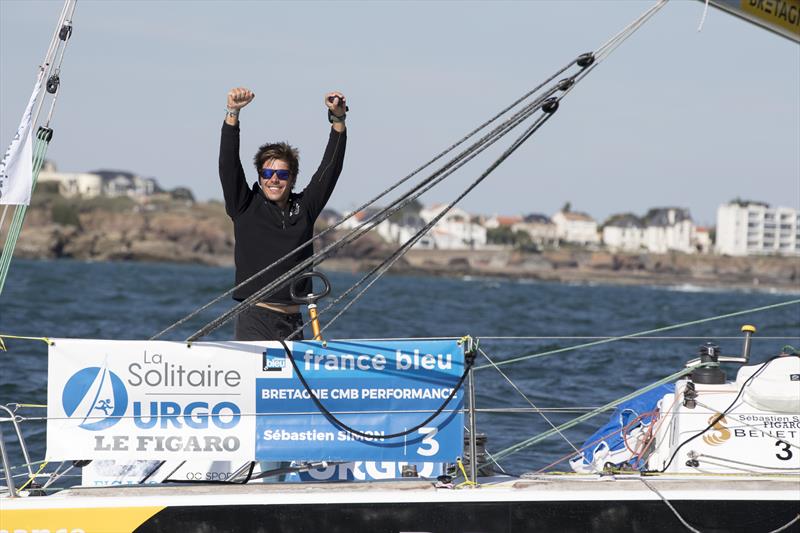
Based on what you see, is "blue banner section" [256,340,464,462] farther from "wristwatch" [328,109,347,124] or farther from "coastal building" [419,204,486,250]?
"coastal building" [419,204,486,250]

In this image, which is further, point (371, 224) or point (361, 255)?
point (361, 255)

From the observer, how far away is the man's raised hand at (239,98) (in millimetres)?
6008

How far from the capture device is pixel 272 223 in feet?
20.6

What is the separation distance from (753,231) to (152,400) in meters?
188

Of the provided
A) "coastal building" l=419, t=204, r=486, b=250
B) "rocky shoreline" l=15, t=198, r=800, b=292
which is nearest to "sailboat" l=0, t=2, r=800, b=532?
"rocky shoreline" l=15, t=198, r=800, b=292

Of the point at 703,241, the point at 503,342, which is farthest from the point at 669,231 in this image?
the point at 503,342

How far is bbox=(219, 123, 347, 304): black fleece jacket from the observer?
20.1 ft

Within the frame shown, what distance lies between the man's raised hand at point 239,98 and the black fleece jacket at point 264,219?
117 millimetres

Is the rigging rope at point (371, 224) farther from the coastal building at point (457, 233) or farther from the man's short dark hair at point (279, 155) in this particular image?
the coastal building at point (457, 233)

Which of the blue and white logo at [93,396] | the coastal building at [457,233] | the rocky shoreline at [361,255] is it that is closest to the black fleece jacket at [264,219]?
the blue and white logo at [93,396]

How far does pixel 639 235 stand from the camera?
196375 mm

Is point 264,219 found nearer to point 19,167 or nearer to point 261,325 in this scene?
point 261,325

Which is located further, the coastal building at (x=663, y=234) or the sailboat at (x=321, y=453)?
the coastal building at (x=663, y=234)

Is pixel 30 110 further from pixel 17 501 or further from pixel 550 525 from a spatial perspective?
pixel 550 525
